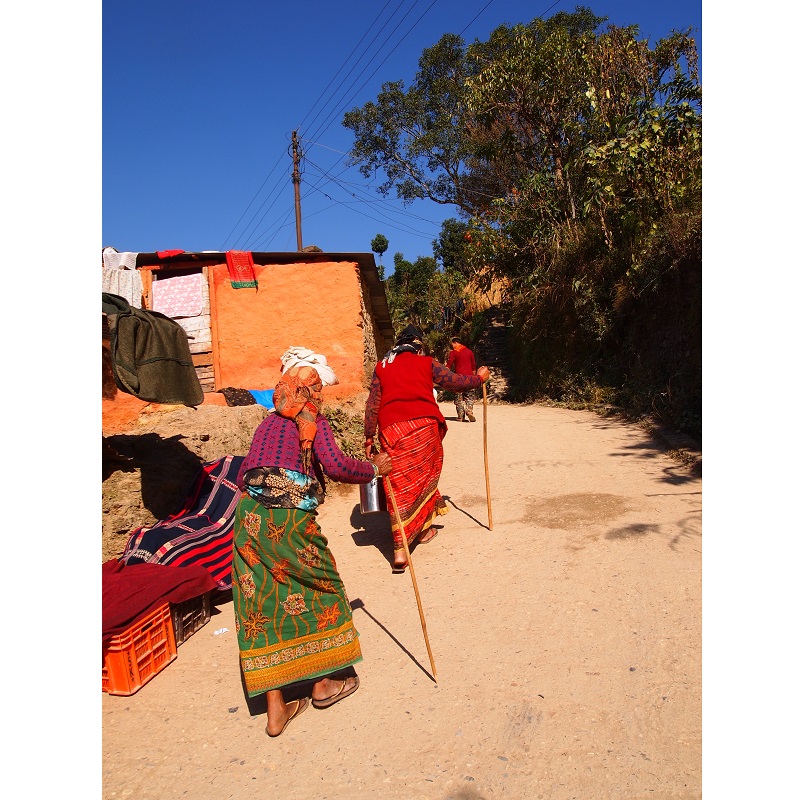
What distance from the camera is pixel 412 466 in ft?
16.7

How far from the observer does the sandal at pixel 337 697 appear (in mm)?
3096

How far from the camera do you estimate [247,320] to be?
31.3 ft

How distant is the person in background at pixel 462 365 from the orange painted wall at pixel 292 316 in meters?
1.57

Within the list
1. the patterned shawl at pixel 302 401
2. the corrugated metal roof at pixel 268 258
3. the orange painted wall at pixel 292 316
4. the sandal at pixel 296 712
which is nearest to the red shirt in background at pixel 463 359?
the orange painted wall at pixel 292 316

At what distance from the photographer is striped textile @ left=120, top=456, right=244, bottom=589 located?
4348 mm

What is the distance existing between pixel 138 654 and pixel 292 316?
6617 mm

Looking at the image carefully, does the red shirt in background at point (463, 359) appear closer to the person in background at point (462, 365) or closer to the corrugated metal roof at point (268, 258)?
the person in background at point (462, 365)

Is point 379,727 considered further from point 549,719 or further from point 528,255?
point 528,255

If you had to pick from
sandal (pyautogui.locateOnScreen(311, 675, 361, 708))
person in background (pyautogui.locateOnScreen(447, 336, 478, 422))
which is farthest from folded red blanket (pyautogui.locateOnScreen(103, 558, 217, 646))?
person in background (pyautogui.locateOnScreen(447, 336, 478, 422))

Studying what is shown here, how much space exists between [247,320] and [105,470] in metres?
4.84

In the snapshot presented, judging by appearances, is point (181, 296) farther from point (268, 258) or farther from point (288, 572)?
point (288, 572)

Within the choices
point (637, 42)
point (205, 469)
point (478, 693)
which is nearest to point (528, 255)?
point (637, 42)

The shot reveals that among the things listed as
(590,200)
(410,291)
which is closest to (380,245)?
(410,291)

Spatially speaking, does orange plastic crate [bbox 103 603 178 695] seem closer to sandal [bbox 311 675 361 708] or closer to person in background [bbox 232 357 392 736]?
person in background [bbox 232 357 392 736]
